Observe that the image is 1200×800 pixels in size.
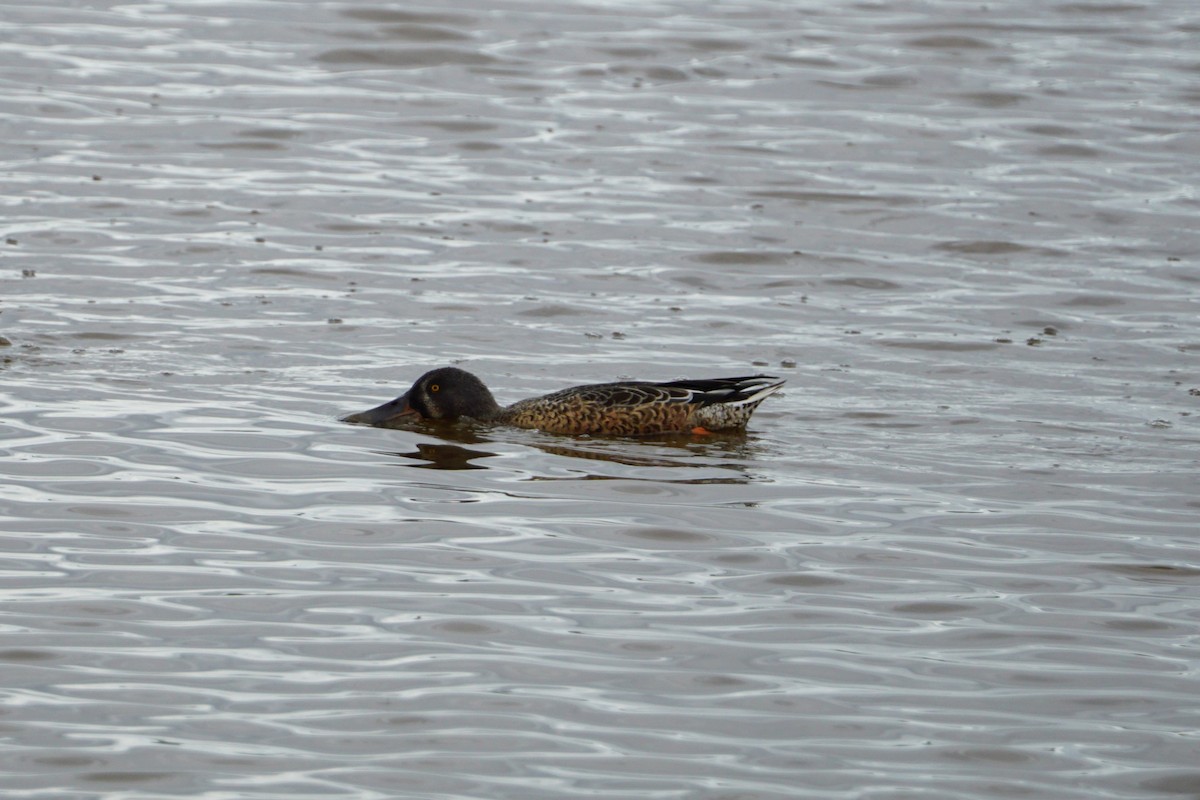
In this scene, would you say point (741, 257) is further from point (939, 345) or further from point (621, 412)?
point (621, 412)

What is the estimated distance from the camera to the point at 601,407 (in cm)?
984

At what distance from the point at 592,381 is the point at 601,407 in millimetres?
1237

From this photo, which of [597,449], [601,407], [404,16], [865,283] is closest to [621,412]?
[601,407]

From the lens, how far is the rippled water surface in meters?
5.85

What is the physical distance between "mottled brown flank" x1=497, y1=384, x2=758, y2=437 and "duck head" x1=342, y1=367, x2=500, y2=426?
0.18 metres

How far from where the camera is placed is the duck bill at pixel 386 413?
9758mm

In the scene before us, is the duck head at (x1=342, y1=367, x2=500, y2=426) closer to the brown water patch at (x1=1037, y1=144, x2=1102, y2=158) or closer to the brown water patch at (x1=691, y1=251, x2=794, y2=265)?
the brown water patch at (x1=691, y1=251, x2=794, y2=265)

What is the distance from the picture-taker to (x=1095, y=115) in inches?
726

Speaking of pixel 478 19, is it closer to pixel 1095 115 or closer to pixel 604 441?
pixel 1095 115

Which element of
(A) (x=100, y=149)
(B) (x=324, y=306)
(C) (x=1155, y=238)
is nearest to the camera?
(B) (x=324, y=306)

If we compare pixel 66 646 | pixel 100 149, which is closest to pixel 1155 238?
pixel 100 149

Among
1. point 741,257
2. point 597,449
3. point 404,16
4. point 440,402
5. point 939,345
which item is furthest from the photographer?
point 404,16

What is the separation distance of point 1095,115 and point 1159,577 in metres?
11.7

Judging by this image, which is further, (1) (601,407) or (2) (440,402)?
(2) (440,402)
